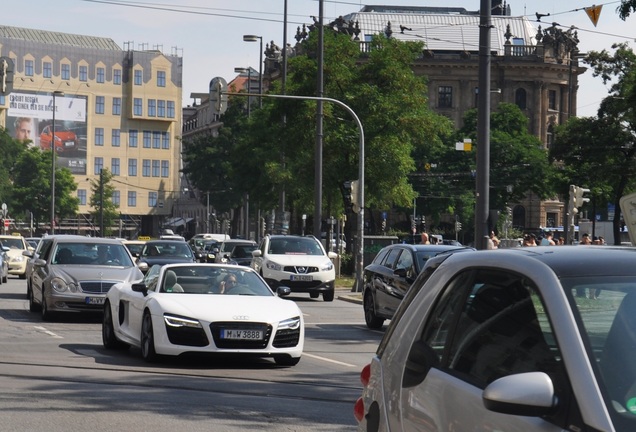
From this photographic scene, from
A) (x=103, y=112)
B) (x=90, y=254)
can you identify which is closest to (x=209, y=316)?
(x=90, y=254)

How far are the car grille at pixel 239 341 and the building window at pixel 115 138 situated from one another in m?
125

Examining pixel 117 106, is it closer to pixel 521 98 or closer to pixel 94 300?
pixel 521 98

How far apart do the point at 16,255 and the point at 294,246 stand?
16.6 metres

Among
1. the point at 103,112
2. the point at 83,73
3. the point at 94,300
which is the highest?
the point at 83,73

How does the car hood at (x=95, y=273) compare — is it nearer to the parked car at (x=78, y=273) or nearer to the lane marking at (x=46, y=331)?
the parked car at (x=78, y=273)

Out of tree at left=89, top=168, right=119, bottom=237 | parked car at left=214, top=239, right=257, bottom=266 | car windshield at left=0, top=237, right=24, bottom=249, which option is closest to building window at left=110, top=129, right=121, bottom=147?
tree at left=89, top=168, right=119, bottom=237

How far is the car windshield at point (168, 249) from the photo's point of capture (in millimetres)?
34000

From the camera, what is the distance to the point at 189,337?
1498 centimetres

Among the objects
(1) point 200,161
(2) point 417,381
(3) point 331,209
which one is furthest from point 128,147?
(2) point 417,381

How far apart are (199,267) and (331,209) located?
40.2 metres

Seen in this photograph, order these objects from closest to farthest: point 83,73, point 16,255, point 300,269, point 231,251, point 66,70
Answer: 1. point 300,269
2. point 231,251
3. point 16,255
4. point 66,70
5. point 83,73

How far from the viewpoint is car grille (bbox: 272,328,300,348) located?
15.2 metres

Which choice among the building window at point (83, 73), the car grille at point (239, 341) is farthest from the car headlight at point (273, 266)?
the building window at point (83, 73)

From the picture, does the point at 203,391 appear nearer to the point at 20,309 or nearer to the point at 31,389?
the point at 31,389
